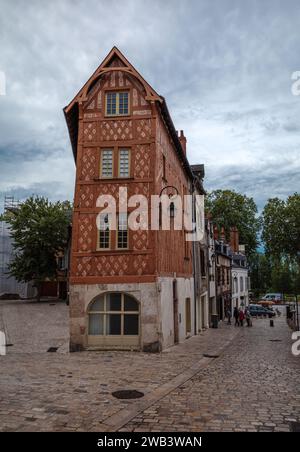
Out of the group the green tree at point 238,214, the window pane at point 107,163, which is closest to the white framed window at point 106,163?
the window pane at point 107,163

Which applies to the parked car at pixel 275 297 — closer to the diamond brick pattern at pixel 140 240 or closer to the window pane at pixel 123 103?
the diamond brick pattern at pixel 140 240

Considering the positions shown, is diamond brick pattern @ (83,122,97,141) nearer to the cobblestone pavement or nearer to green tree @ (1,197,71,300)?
the cobblestone pavement

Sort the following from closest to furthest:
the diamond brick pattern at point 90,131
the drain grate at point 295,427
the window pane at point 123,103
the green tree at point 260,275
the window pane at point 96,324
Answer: the drain grate at point 295,427, the window pane at point 96,324, the diamond brick pattern at point 90,131, the window pane at point 123,103, the green tree at point 260,275

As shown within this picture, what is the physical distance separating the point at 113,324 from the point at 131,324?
2.46ft

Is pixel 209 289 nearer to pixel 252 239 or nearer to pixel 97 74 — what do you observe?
pixel 97 74

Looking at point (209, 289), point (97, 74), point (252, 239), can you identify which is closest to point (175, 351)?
point (97, 74)

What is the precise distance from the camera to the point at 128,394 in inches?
367

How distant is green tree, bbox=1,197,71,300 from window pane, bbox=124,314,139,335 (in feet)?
79.9

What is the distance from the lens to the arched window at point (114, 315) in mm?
16250

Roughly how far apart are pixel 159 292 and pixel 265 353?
5220 millimetres

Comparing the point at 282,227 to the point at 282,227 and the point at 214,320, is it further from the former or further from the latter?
the point at 214,320

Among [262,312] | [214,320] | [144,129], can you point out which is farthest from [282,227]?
[144,129]

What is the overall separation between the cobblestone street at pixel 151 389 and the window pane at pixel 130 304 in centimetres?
180
